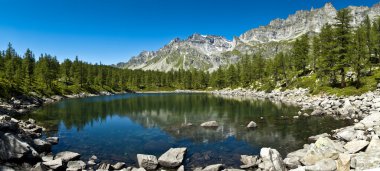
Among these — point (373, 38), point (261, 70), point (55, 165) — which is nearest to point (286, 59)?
point (261, 70)

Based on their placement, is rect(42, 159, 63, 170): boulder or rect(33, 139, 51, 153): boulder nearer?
rect(42, 159, 63, 170): boulder

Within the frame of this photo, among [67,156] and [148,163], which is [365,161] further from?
[67,156]

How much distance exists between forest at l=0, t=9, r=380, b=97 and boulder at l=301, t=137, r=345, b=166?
145 ft

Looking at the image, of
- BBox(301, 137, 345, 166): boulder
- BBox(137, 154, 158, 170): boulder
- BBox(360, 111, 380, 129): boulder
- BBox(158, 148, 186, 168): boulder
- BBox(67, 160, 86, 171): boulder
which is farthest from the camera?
BBox(360, 111, 380, 129): boulder

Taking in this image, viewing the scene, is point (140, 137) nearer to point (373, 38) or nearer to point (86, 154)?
point (86, 154)

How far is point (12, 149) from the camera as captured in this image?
2227cm

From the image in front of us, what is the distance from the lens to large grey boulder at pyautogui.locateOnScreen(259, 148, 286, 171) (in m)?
20.9

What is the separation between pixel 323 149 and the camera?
2156cm

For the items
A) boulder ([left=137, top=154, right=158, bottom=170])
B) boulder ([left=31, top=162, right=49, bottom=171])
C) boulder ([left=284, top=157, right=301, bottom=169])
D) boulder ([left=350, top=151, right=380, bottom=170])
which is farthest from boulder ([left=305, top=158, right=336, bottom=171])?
boulder ([left=31, top=162, right=49, bottom=171])

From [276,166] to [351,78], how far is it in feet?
200

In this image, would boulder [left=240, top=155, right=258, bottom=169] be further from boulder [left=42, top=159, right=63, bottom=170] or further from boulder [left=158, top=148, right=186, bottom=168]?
boulder [left=42, top=159, right=63, bottom=170]

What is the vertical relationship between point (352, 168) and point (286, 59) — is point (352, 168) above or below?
below

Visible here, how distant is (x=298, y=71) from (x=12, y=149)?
365ft

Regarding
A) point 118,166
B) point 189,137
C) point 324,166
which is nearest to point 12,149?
point 118,166
